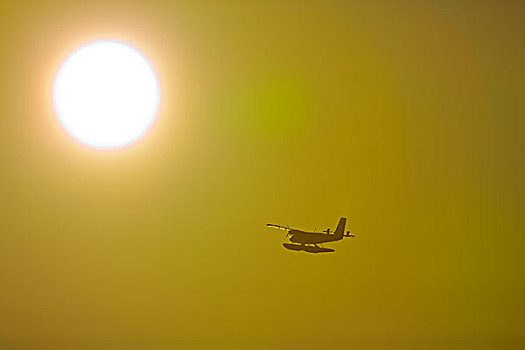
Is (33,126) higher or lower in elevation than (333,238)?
higher

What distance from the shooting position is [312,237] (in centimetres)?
1116

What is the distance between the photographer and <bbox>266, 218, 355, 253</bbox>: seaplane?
1093cm

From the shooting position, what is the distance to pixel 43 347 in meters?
10.8

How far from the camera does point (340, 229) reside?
36.3 feet

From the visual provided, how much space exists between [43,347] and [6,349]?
0.71 metres

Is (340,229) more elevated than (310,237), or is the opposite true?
(340,229)

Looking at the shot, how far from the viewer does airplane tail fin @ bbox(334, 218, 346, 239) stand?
1101 cm

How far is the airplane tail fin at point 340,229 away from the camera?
11008mm

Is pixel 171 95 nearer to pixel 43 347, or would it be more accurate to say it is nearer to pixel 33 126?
pixel 33 126

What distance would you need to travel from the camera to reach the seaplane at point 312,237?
35.9 ft

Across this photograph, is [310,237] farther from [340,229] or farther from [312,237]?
[340,229]

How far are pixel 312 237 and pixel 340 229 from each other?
616 mm

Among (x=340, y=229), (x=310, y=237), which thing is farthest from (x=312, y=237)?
(x=340, y=229)

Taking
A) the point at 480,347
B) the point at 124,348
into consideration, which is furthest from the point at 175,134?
the point at 480,347
